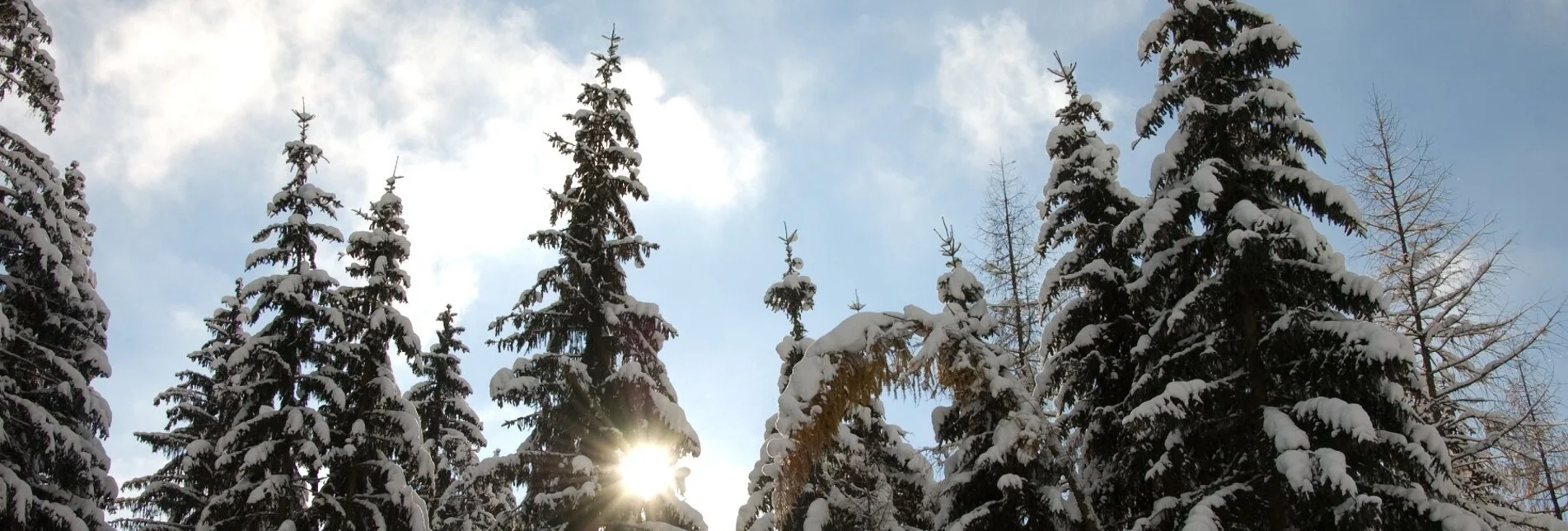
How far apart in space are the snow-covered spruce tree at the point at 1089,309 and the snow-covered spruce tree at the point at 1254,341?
87 centimetres

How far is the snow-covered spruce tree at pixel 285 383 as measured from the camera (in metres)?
18.0

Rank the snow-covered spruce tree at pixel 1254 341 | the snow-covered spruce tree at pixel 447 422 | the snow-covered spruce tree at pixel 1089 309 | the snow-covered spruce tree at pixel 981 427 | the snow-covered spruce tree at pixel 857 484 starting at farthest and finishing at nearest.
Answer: the snow-covered spruce tree at pixel 447 422 < the snow-covered spruce tree at pixel 857 484 < the snow-covered spruce tree at pixel 1089 309 < the snow-covered spruce tree at pixel 1254 341 < the snow-covered spruce tree at pixel 981 427

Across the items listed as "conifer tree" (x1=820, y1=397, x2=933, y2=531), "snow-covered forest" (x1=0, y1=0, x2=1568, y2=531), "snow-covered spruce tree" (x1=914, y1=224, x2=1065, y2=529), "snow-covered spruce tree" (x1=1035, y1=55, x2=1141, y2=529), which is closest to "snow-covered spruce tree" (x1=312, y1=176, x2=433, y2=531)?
"snow-covered forest" (x1=0, y1=0, x2=1568, y2=531)

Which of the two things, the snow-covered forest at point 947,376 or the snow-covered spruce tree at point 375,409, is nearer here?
the snow-covered forest at point 947,376

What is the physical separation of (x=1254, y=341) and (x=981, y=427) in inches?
145

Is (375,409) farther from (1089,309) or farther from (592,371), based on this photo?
(1089,309)

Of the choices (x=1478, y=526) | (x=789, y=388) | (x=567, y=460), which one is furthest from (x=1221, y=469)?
(x=567, y=460)

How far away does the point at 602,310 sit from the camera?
1853 centimetres

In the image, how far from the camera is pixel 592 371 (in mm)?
18375

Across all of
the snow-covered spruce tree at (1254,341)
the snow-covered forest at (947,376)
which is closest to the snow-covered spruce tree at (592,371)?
the snow-covered forest at (947,376)

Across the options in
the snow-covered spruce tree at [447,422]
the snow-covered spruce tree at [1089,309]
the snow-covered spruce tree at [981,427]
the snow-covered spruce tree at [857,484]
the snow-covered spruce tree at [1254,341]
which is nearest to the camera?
the snow-covered spruce tree at [981,427]

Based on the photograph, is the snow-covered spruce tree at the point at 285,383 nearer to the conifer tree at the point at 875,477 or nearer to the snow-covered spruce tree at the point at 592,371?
the snow-covered spruce tree at the point at 592,371

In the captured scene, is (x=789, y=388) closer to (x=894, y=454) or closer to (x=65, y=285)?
(x=894, y=454)

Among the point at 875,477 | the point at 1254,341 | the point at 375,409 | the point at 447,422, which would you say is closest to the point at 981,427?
the point at 1254,341
